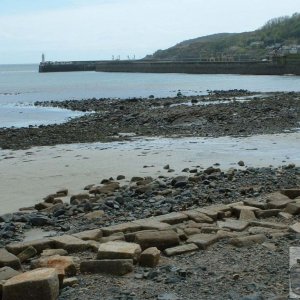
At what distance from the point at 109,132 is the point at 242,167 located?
38.5ft

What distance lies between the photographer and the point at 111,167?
17.1m

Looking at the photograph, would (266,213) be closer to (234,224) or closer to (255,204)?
(255,204)

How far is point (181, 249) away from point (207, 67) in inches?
4719

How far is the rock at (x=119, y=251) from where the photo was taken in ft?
22.4

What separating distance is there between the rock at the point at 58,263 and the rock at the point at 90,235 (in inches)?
40.9

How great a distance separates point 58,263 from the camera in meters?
6.72

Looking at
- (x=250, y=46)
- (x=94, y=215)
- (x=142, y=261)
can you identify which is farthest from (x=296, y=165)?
(x=250, y=46)

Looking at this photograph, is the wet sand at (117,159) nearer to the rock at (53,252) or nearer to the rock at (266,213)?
the rock at (53,252)

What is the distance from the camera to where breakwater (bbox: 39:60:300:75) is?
10819 cm

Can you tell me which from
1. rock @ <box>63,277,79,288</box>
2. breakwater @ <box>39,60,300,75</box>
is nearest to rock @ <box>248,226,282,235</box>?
rock @ <box>63,277,79,288</box>

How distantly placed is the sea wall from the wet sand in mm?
85767

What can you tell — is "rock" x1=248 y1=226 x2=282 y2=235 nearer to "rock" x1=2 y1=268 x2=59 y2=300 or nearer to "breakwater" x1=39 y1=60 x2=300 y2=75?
"rock" x1=2 y1=268 x2=59 y2=300

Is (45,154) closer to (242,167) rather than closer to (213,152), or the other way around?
(213,152)

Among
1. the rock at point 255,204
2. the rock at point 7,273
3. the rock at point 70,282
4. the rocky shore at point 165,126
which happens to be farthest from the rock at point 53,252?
the rocky shore at point 165,126
